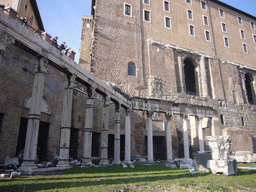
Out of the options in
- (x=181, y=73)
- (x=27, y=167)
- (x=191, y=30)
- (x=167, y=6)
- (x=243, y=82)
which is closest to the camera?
(x=27, y=167)

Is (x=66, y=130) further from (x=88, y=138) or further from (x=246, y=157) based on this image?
(x=246, y=157)

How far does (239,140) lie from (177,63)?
31.0 feet

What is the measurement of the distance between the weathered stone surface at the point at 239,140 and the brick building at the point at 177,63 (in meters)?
0.10

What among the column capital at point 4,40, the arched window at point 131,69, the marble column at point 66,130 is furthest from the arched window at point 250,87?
the column capital at point 4,40

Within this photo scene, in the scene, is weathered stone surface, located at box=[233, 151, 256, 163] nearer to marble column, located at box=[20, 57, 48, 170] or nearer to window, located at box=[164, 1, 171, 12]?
marble column, located at box=[20, 57, 48, 170]

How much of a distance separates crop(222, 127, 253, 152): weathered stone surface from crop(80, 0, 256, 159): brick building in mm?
102

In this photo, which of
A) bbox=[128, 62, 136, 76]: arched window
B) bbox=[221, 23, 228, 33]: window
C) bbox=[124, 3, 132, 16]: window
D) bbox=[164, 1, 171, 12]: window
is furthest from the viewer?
bbox=[221, 23, 228, 33]: window

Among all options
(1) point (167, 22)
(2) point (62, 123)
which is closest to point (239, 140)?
(1) point (167, 22)

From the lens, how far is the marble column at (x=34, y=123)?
5871mm

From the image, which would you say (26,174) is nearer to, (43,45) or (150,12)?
(43,45)

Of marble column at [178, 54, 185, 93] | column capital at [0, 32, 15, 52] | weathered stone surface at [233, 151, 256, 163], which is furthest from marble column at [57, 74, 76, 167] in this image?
marble column at [178, 54, 185, 93]

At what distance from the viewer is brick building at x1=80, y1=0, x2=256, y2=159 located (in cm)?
1630

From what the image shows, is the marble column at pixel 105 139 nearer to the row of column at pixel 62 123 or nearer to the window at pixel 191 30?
the row of column at pixel 62 123

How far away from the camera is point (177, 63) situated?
20.1 m
